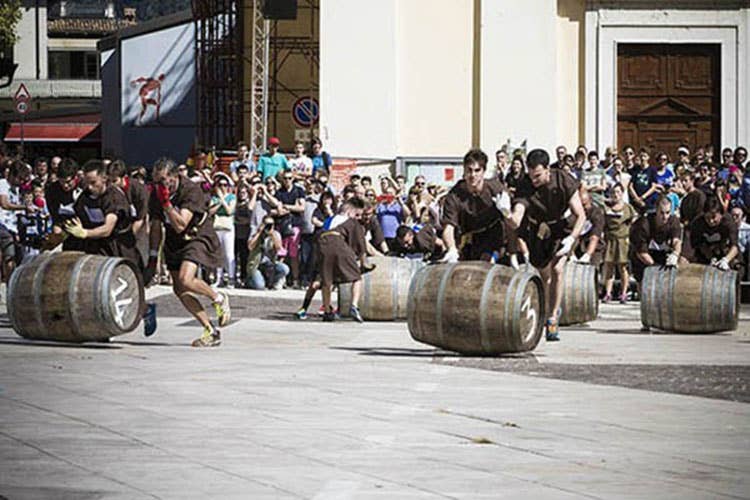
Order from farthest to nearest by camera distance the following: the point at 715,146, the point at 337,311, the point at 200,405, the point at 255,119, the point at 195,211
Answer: the point at 255,119
the point at 715,146
the point at 337,311
the point at 195,211
the point at 200,405

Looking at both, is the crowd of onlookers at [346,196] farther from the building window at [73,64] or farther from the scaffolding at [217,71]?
the building window at [73,64]

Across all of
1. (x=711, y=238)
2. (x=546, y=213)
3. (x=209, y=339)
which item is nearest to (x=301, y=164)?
(x=711, y=238)

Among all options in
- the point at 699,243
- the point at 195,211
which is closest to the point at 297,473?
the point at 195,211

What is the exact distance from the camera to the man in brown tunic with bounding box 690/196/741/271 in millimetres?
22391

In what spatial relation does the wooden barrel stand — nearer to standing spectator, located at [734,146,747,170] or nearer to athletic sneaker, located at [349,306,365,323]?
athletic sneaker, located at [349,306,365,323]

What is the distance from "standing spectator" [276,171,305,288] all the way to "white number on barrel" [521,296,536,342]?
12910 mm

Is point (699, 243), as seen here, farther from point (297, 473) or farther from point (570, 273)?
point (297, 473)

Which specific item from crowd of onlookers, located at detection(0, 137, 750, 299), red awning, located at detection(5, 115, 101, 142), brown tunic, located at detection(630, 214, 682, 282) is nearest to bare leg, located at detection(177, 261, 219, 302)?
brown tunic, located at detection(630, 214, 682, 282)

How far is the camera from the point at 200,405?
1226cm

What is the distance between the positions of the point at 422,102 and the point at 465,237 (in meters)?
19.1

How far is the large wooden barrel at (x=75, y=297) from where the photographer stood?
56.4ft

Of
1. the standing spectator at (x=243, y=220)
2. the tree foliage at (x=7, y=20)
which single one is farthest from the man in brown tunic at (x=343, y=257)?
the tree foliage at (x=7, y=20)

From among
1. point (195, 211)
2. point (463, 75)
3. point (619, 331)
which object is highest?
point (463, 75)

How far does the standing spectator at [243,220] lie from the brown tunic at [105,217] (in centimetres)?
1052
